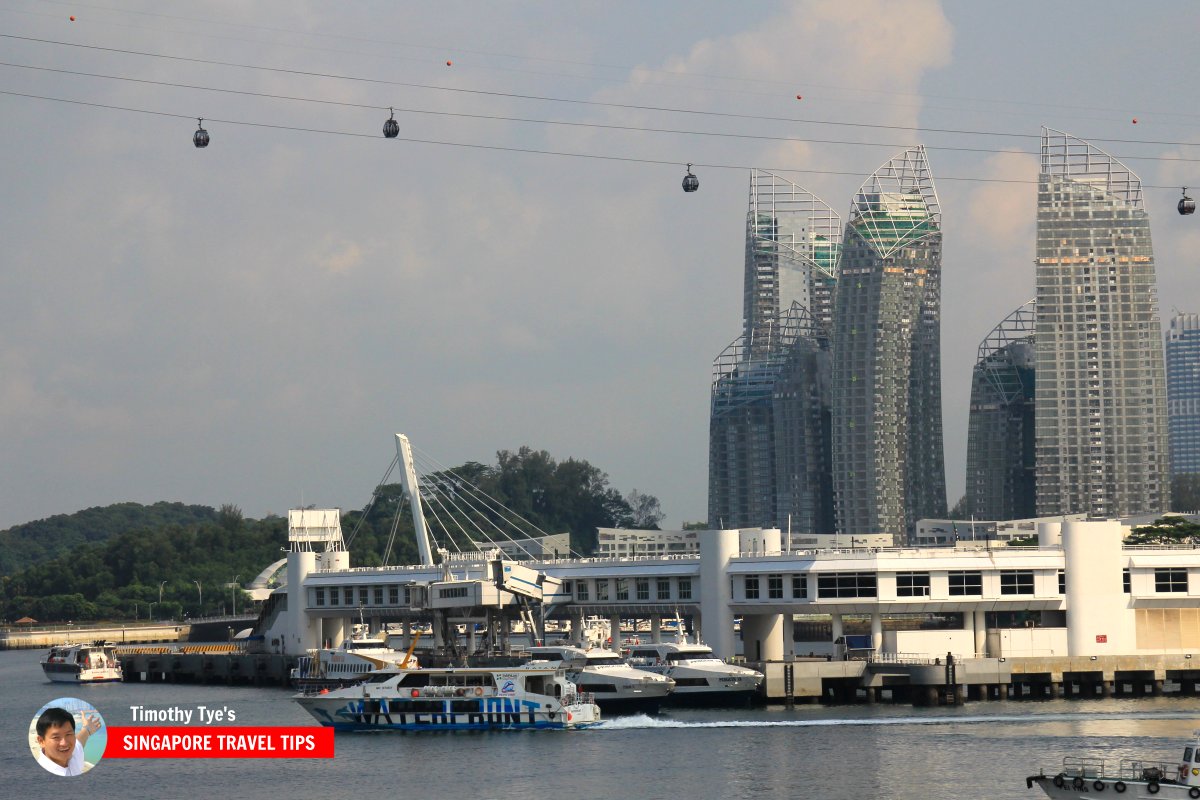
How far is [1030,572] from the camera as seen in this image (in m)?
108

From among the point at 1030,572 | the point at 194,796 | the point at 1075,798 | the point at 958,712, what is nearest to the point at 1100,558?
the point at 1030,572

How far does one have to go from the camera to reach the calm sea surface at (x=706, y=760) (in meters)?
72.1

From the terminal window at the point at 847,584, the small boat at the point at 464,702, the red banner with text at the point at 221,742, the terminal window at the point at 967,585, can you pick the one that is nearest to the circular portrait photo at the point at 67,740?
the red banner with text at the point at 221,742

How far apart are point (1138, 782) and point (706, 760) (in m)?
21.5

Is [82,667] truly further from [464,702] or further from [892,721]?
[892,721]

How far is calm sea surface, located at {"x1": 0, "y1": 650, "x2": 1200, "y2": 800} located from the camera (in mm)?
72125

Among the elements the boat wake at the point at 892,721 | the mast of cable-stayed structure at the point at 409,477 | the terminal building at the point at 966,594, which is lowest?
the boat wake at the point at 892,721

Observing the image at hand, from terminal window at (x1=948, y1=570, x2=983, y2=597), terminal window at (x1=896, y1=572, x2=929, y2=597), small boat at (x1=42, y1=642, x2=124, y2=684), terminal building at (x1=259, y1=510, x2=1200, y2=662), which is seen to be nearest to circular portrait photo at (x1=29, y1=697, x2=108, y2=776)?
terminal building at (x1=259, y1=510, x2=1200, y2=662)

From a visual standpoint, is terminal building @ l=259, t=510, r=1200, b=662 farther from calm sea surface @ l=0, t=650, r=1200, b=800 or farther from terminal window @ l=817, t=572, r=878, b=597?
calm sea surface @ l=0, t=650, r=1200, b=800

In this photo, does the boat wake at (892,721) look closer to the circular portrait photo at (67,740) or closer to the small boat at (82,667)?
the circular portrait photo at (67,740)

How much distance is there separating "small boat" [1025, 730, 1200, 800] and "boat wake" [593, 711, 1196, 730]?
2357 centimetres

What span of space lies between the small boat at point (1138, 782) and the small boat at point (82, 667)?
307 feet

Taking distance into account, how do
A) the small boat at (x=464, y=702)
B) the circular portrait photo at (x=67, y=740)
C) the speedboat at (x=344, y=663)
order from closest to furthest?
the circular portrait photo at (x=67, y=740)
the small boat at (x=464, y=702)
the speedboat at (x=344, y=663)

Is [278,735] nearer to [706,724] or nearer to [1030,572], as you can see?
[706,724]
